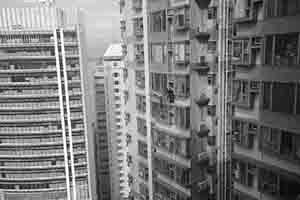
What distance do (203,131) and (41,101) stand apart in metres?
9.54

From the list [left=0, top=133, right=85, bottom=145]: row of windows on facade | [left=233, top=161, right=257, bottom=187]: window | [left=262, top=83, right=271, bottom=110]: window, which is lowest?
[left=0, top=133, right=85, bottom=145]: row of windows on facade

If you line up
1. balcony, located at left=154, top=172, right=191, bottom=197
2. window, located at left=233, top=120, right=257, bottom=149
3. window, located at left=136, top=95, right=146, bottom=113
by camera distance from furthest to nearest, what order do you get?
window, located at left=136, top=95, right=146, bottom=113
balcony, located at left=154, top=172, right=191, bottom=197
window, located at left=233, top=120, right=257, bottom=149

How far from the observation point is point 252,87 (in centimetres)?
282

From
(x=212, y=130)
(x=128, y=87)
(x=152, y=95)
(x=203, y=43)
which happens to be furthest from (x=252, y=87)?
(x=128, y=87)

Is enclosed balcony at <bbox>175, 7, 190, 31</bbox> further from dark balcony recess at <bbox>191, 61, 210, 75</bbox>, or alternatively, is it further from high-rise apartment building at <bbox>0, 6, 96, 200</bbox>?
high-rise apartment building at <bbox>0, 6, 96, 200</bbox>

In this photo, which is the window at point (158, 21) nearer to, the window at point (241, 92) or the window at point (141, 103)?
the window at point (141, 103)

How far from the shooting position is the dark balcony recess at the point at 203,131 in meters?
4.28

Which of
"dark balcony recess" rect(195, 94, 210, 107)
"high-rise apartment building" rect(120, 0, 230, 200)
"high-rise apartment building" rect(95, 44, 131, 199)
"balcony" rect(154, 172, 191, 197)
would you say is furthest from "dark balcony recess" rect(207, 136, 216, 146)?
"high-rise apartment building" rect(95, 44, 131, 199)

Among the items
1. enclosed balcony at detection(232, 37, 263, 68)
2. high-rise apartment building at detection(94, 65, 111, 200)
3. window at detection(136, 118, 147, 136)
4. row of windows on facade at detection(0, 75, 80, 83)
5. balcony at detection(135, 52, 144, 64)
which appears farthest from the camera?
high-rise apartment building at detection(94, 65, 111, 200)

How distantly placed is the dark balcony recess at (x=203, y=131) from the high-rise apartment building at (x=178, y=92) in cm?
2

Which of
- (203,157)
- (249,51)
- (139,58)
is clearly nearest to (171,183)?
(203,157)

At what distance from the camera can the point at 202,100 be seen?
13.6ft

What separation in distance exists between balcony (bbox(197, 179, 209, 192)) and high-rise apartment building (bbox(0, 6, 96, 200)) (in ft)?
29.1

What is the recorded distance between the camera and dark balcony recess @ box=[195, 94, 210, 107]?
4.12 metres
